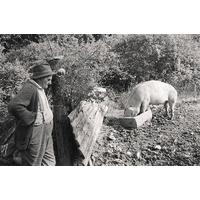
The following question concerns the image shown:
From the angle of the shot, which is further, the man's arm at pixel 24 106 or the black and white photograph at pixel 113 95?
the black and white photograph at pixel 113 95

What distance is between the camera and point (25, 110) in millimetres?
4051

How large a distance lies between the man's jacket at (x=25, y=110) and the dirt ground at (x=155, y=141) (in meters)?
0.91

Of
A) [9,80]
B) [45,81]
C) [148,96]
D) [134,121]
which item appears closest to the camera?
[45,81]

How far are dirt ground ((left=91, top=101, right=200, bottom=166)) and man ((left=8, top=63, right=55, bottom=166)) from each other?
746 millimetres

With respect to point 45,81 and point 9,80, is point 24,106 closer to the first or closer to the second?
point 45,81

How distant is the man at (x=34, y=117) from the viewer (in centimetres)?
407

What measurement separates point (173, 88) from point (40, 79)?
1869 mm

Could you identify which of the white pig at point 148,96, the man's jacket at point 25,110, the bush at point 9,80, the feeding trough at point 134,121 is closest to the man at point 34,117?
the man's jacket at point 25,110

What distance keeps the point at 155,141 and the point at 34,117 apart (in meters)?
1.60

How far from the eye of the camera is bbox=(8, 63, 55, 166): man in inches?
160

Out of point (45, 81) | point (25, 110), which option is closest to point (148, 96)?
point (45, 81)

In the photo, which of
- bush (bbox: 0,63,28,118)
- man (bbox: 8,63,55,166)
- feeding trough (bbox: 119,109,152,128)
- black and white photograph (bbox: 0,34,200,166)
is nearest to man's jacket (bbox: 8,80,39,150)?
man (bbox: 8,63,55,166)

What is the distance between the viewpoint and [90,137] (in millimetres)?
4754

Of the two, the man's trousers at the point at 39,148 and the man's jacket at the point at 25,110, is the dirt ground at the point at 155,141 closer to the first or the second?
the man's trousers at the point at 39,148
